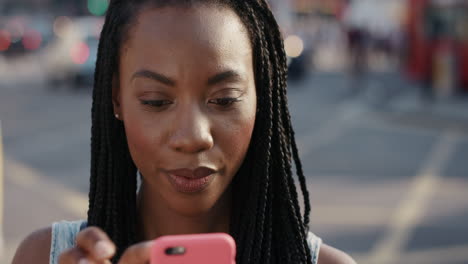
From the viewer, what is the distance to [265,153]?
198cm

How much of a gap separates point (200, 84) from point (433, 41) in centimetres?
1884

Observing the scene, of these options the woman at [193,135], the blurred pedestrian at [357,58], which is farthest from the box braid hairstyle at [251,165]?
the blurred pedestrian at [357,58]

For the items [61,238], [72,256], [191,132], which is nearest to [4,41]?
[61,238]

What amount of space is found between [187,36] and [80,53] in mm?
18029

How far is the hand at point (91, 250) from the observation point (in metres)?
1.42

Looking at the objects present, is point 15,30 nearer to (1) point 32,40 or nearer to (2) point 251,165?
(1) point 32,40

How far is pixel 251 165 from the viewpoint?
2.03m

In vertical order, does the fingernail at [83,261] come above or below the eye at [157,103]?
below

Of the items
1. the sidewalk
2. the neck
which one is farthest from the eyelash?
the sidewalk

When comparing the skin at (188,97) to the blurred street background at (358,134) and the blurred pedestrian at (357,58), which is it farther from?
the blurred pedestrian at (357,58)

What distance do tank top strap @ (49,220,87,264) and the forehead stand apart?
0.46 m

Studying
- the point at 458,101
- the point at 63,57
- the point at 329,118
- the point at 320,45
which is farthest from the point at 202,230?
the point at 320,45

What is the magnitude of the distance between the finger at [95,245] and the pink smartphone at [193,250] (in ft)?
0.27

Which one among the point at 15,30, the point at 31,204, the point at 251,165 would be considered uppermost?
the point at 15,30
